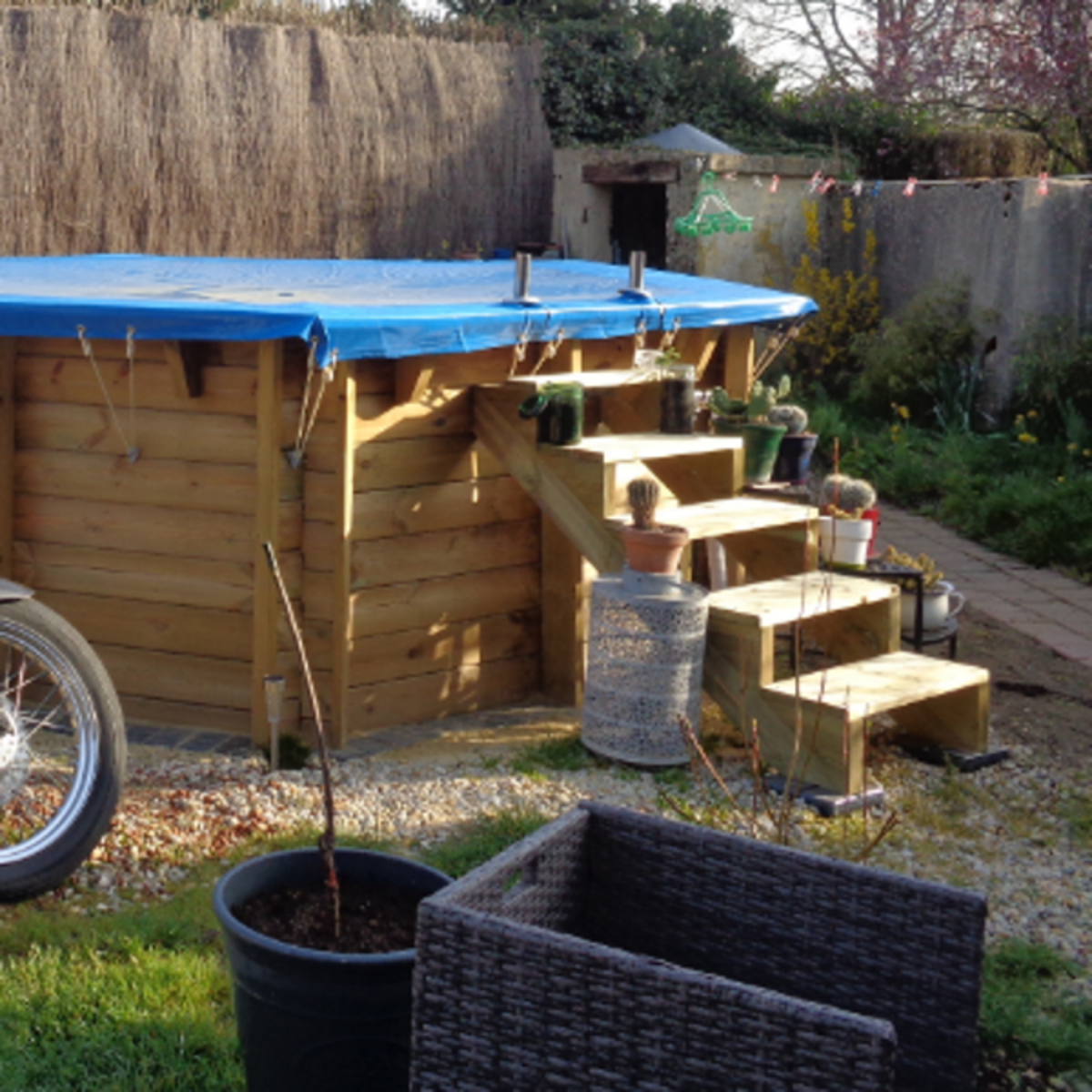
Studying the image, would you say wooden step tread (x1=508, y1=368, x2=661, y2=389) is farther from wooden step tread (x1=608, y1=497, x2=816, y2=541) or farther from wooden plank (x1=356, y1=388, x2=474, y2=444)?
wooden step tread (x1=608, y1=497, x2=816, y2=541)

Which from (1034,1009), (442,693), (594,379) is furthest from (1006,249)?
(1034,1009)

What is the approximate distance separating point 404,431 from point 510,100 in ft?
27.3

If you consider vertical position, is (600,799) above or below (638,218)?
below

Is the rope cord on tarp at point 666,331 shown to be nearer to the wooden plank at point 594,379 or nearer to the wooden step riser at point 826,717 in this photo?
the wooden plank at point 594,379

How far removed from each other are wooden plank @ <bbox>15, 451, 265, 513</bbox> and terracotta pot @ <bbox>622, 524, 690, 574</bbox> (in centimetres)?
110

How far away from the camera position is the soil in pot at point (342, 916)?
2.46 metres

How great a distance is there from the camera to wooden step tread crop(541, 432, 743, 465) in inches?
187

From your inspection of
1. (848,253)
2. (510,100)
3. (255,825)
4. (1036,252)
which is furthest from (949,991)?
(510,100)

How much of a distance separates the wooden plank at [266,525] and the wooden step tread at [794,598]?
4.51 ft

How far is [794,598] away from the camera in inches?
183

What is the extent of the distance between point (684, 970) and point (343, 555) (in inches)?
115

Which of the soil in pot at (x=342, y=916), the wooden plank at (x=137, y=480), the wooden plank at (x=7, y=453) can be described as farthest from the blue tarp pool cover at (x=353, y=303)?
the soil in pot at (x=342, y=916)

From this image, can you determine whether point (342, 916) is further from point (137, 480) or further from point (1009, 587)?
point (1009, 587)

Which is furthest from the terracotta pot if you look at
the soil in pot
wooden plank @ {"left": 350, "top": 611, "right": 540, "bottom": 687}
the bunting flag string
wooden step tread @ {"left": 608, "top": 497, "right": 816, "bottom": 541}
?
the bunting flag string
